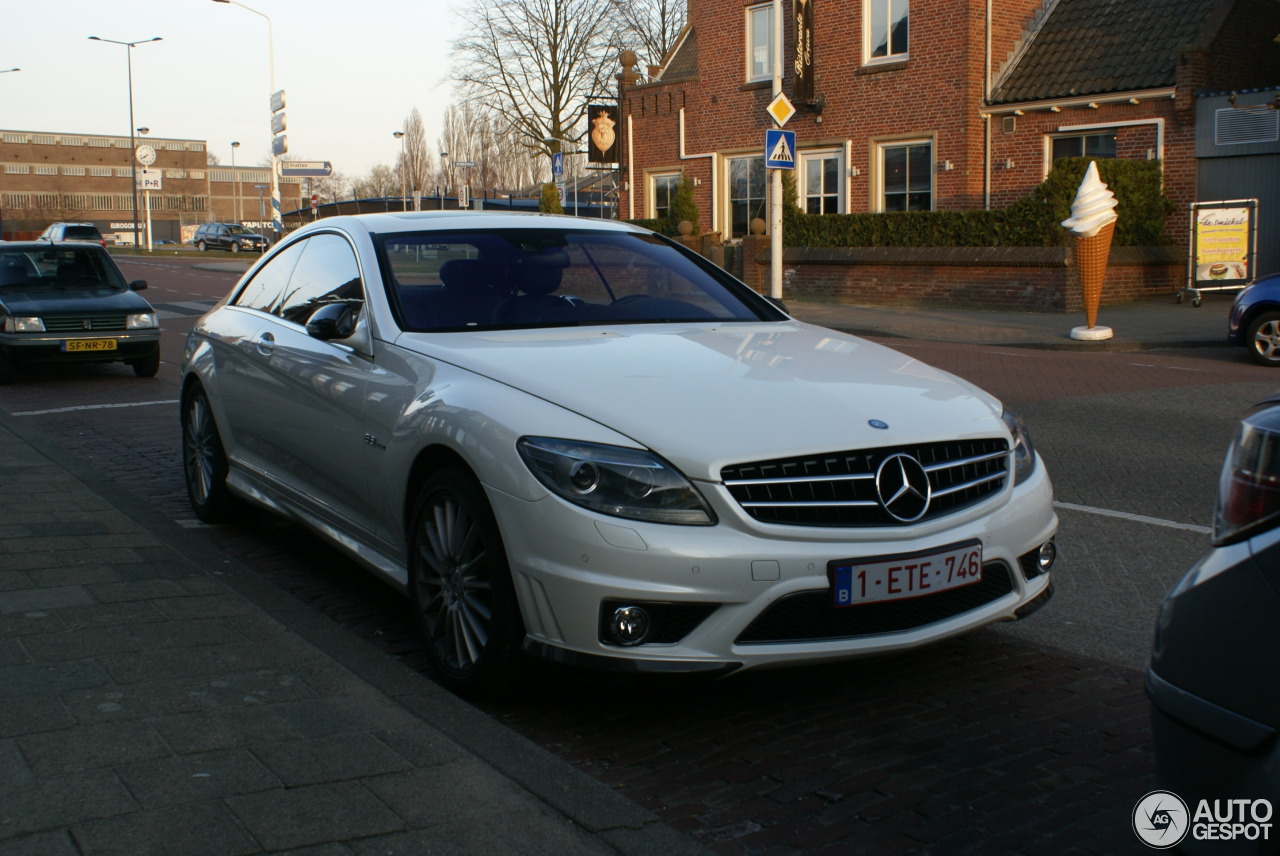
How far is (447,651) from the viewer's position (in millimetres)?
3936

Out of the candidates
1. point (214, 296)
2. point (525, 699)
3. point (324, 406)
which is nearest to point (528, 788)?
point (525, 699)

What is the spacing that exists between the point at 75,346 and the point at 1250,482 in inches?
524

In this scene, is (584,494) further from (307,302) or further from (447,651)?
(307,302)

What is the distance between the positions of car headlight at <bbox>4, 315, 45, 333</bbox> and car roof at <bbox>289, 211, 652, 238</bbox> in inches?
347

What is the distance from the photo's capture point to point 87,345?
13312 millimetres

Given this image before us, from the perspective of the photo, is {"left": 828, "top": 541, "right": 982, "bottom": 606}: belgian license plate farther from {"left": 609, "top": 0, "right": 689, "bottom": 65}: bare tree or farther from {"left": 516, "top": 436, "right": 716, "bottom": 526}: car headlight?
{"left": 609, "top": 0, "right": 689, "bottom": 65}: bare tree

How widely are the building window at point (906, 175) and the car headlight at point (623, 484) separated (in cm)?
2450

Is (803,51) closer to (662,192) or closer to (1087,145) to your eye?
(1087,145)

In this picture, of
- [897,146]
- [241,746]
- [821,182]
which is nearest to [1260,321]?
[241,746]

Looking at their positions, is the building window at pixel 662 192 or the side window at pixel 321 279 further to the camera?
the building window at pixel 662 192

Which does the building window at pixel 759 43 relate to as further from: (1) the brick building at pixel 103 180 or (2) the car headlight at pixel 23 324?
(1) the brick building at pixel 103 180

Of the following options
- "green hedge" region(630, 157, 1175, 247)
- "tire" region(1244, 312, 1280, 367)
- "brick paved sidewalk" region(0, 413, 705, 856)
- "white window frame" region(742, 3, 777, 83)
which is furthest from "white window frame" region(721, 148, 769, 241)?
"brick paved sidewalk" region(0, 413, 705, 856)

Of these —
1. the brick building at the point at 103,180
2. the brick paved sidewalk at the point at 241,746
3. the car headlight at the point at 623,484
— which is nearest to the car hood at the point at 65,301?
the brick paved sidewalk at the point at 241,746

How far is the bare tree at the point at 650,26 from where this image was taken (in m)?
58.4
